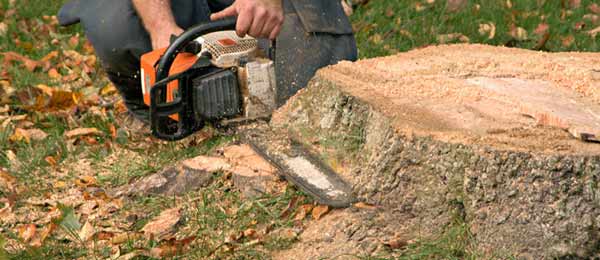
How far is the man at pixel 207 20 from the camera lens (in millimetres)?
3072

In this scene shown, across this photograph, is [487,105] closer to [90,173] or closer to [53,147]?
[90,173]

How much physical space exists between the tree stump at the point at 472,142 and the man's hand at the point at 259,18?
28 centimetres

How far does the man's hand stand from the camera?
3006 mm

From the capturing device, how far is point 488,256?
2365 millimetres

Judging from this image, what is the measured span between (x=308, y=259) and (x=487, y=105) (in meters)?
0.73

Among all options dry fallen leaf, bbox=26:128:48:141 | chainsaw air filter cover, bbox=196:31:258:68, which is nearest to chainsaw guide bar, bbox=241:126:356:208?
chainsaw air filter cover, bbox=196:31:258:68

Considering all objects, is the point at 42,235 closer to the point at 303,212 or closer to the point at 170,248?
the point at 170,248

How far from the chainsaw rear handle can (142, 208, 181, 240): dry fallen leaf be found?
1.53 ft

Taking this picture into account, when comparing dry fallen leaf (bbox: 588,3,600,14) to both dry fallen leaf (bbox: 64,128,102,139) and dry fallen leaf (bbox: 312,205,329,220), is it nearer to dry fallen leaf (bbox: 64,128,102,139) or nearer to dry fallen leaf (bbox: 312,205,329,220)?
dry fallen leaf (bbox: 64,128,102,139)

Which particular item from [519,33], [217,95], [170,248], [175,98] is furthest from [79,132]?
[519,33]

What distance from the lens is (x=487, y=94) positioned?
2.74m

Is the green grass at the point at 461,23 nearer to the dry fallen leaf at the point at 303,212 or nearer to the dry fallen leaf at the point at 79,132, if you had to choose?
the dry fallen leaf at the point at 79,132

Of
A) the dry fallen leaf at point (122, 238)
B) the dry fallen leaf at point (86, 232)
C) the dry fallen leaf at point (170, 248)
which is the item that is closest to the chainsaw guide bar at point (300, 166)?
the dry fallen leaf at point (170, 248)

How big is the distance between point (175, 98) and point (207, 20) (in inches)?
30.5
